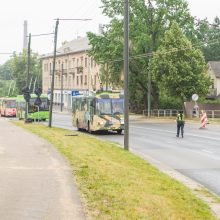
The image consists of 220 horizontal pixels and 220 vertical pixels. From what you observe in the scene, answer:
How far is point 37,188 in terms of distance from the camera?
35.7ft

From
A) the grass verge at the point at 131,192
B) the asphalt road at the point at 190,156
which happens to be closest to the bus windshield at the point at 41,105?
the asphalt road at the point at 190,156

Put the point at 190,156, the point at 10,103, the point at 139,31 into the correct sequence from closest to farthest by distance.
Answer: the point at 190,156, the point at 139,31, the point at 10,103

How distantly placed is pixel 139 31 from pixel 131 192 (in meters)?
51.4

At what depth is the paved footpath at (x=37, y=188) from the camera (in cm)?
845

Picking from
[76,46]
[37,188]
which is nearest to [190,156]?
[37,188]

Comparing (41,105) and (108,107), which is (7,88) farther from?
(108,107)

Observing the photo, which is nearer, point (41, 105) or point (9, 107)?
point (41, 105)

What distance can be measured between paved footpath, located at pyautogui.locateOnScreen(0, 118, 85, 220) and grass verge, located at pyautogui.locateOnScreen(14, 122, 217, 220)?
297mm

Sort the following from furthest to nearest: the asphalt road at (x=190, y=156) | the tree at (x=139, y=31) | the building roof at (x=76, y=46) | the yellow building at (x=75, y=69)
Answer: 1. the building roof at (x=76, y=46)
2. the yellow building at (x=75, y=69)
3. the tree at (x=139, y=31)
4. the asphalt road at (x=190, y=156)

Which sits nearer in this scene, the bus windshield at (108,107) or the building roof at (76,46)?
the bus windshield at (108,107)

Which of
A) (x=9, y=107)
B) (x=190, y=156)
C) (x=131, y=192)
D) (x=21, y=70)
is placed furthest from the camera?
(x=21, y=70)

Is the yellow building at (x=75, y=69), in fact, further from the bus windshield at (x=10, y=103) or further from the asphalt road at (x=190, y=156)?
the asphalt road at (x=190, y=156)

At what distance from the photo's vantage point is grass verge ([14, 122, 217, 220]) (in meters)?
8.91

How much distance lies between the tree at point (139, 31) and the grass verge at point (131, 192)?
148ft
